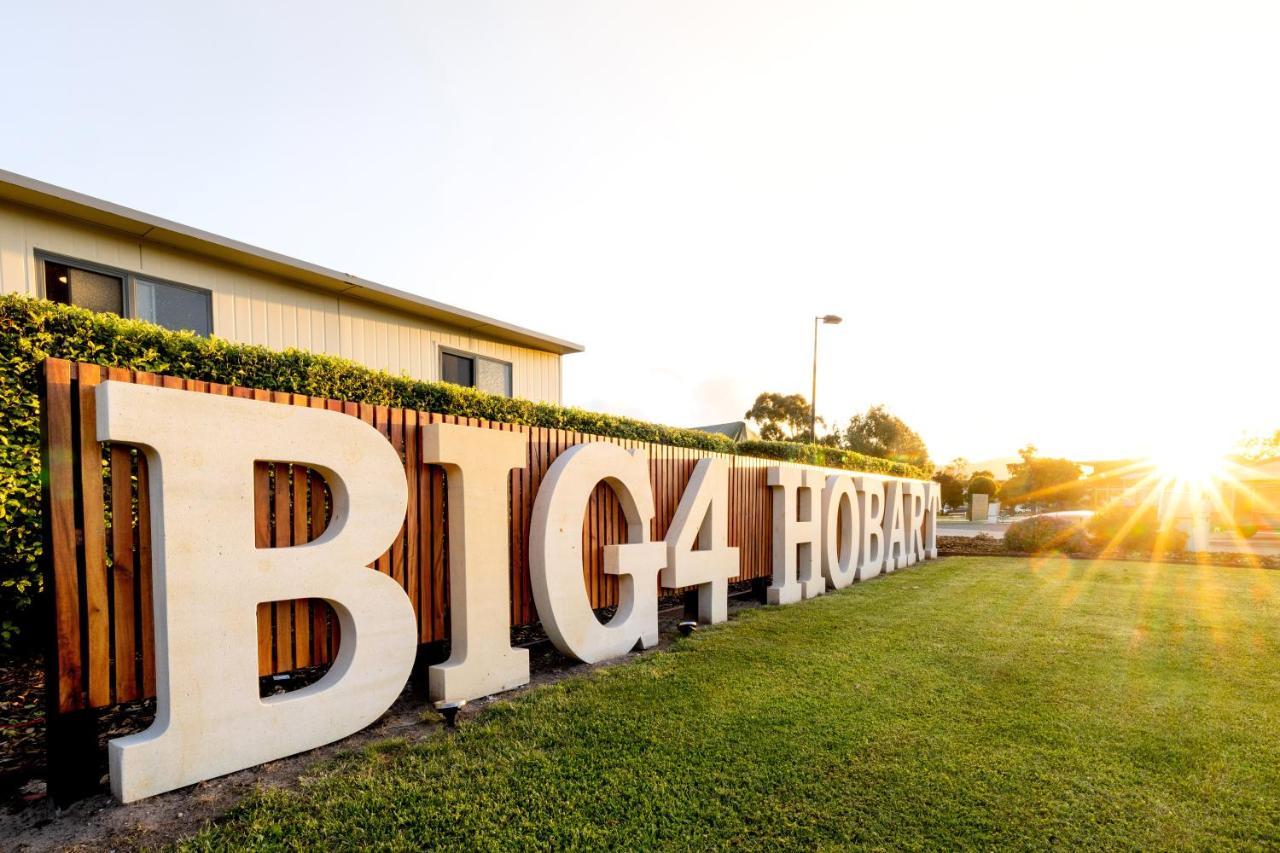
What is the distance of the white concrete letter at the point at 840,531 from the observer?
8.98 metres

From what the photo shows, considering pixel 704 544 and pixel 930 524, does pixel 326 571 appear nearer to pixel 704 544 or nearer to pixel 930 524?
pixel 704 544

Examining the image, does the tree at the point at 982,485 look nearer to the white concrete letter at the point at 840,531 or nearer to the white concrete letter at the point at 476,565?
the white concrete letter at the point at 840,531

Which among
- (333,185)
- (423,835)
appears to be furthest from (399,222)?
(423,835)

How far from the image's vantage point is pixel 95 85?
552 centimetres

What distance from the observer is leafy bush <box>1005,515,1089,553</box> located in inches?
605

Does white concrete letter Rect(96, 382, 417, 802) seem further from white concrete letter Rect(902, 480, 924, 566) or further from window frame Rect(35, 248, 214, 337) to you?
white concrete letter Rect(902, 480, 924, 566)

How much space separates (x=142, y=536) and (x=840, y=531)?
994 cm

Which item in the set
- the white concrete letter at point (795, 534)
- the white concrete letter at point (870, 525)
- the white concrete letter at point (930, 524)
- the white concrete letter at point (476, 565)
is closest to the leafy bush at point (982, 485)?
the white concrete letter at point (930, 524)

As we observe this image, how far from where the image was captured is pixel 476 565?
4055 millimetres

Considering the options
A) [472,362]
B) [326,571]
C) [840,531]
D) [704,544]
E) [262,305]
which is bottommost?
[840,531]

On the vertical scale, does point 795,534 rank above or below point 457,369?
below

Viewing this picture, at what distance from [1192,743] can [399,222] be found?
901cm

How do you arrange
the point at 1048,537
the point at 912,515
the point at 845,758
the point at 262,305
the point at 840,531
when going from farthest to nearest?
the point at 1048,537
the point at 912,515
the point at 840,531
the point at 262,305
the point at 845,758

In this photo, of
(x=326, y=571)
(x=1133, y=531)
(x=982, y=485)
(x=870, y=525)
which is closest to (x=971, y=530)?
(x=1133, y=531)
